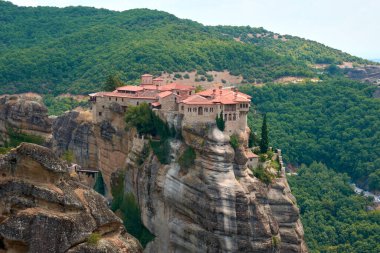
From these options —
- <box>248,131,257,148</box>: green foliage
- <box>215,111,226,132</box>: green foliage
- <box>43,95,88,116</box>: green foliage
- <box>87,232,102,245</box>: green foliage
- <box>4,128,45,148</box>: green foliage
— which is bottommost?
<box>43,95,88,116</box>: green foliage

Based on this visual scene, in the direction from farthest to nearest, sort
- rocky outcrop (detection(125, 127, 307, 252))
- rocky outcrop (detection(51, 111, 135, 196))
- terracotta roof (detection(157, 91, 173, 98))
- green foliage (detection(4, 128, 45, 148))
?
rocky outcrop (detection(51, 111, 135, 196)) < green foliage (detection(4, 128, 45, 148)) < terracotta roof (detection(157, 91, 173, 98)) < rocky outcrop (detection(125, 127, 307, 252))

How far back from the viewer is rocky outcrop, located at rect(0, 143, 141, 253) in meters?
27.8

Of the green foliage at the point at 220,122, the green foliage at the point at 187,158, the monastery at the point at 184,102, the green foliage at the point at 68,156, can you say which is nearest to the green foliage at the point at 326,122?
Result: the green foliage at the point at 68,156

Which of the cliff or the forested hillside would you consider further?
the forested hillside

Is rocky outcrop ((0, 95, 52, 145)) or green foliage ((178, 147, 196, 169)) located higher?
rocky outcrop ((0, 95, 52, 145))

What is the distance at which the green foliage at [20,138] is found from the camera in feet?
230

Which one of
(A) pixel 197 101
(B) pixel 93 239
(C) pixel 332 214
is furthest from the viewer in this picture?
(C) pixel 332 214

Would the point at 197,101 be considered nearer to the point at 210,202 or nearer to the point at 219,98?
the point at 219,98

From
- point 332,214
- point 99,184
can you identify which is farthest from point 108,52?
point 99,184

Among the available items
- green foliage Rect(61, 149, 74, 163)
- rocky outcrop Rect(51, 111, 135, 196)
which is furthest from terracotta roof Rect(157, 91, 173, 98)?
green foliage Rect(61, 149, 74, 163)

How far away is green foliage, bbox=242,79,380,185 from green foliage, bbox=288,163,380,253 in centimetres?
555

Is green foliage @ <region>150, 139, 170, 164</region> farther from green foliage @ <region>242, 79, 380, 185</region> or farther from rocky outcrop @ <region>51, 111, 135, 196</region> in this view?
green foliage @ <region>242, 79, 380, 185</region>

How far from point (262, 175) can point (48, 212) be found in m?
38.9

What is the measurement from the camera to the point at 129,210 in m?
70.6
